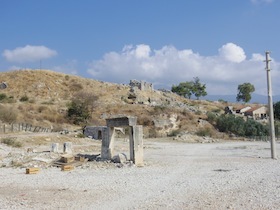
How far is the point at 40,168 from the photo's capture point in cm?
1866

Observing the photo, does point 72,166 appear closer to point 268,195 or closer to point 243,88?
point 268,195

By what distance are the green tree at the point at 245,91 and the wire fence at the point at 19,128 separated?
215 ft

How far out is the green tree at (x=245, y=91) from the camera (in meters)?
95.2

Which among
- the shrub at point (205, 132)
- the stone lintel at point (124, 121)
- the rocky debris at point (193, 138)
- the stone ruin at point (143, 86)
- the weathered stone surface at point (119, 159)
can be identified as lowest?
the weathered stone surface at point (119, 159)

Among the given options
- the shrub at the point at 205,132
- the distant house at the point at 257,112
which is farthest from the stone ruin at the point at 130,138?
the distant house at the point at 257,112

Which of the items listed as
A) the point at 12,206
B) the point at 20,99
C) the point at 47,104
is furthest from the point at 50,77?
the point at 12,206

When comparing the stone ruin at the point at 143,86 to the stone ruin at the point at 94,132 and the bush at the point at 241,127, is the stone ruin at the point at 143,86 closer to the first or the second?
the bush at the point at 241,127

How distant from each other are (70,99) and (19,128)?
25.3 metres

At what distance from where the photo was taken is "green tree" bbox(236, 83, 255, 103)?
95.2 m

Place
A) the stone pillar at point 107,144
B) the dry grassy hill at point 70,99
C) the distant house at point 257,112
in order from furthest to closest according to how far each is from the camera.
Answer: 1. the distant house at point 257,112
2. the dry grassy hill at point 70,99
3. the stone pillar at point 107,144

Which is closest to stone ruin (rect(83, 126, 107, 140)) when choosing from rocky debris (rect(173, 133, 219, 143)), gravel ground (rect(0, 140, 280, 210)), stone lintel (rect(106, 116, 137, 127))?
rocky debris (rect(173, 133, 219, 143))

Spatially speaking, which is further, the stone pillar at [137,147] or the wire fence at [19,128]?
the wire fence at [19,128]

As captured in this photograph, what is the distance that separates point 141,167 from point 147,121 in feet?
100

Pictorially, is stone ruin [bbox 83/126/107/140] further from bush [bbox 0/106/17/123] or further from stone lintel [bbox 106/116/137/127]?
stone lintel [bbox 106/116/137/127]
